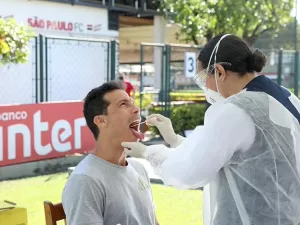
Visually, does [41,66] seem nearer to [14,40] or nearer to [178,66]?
[14,40]

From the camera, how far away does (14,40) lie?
7.51 meters

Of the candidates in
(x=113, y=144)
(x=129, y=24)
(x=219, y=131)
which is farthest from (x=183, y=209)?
(x=129, y=24)

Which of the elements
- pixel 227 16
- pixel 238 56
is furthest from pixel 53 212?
pixel 227 16

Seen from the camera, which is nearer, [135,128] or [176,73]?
[135,128]

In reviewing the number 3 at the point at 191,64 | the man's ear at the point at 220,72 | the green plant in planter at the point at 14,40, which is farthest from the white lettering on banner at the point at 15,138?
the man's ear at the point at 220,72

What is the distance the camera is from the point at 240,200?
2234 mm

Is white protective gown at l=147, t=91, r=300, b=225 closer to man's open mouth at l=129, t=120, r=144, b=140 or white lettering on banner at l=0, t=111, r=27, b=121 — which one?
man's open mouth at l=129, t=120, r=144, b=140

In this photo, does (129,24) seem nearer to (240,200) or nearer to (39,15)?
(39,15)

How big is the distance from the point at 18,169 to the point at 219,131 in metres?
6.34

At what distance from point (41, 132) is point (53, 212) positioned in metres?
6.02

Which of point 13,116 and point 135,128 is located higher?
point 135,128

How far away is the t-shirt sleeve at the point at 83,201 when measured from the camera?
2213 mm

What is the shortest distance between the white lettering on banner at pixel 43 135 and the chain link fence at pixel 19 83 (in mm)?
776

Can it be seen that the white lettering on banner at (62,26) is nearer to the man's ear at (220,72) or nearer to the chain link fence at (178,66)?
the chain link fence at (178,66)
